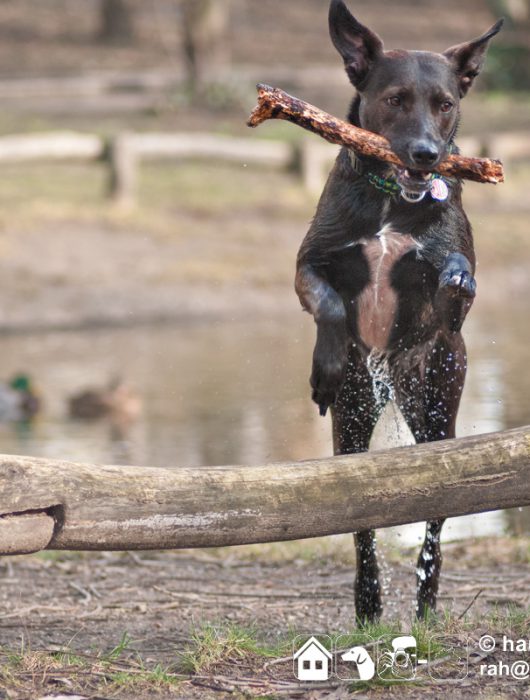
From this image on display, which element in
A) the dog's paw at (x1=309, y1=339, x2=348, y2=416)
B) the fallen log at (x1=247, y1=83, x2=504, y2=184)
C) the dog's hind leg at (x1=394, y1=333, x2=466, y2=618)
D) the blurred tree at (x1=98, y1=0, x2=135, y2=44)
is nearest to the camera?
the fallen log at (x1=247, y1=83, x2=504, y2=184)

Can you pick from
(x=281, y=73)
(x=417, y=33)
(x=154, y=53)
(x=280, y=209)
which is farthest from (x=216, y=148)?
(x=417, y=33)

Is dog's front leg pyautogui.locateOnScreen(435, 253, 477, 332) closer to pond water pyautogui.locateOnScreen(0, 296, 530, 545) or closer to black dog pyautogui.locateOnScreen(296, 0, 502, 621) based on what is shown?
black dog pyautogui.locateOnScreen(296, 0, 502, 621)

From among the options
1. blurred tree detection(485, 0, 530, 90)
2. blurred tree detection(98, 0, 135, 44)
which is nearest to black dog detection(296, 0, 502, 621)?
blurred tree detection(485, 0, 530, 90)

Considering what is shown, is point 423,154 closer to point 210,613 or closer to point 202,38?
point 210,613

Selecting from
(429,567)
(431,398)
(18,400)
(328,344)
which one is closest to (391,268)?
(328,344)

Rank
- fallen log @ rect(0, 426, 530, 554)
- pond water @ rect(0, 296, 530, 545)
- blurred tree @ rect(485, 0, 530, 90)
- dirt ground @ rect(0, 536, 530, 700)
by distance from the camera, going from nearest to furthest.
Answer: fallen log @ rect(0, 426, 530, 554) → dirt ground @ rect(0, 536, 530, 700) → pond water @ rect(0, 296, 530, 545) → blurred tree @ rect(485, 0, 530, 90)

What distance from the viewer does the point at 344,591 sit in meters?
5.64

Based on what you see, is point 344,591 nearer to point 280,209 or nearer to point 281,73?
point 280,209

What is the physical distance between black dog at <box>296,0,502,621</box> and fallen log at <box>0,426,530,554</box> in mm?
683

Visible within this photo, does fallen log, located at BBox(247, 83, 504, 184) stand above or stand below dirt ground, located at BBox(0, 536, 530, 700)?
above

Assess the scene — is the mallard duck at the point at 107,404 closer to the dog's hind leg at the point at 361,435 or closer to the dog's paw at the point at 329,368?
the dog's hind leg at the point at 361,435

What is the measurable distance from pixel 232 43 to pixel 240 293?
21423mm

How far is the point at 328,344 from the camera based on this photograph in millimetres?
4531

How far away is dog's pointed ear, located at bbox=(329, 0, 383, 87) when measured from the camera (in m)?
4.76
